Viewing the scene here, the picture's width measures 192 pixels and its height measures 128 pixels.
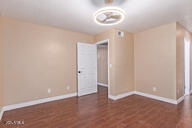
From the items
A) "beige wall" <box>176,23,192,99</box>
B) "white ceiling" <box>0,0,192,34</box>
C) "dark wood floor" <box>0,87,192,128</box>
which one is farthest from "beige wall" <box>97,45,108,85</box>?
"beige wall" <box>176,23,192,99</box>

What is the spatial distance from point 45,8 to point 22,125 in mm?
2505

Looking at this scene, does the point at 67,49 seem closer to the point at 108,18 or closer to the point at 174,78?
the point at 108,18

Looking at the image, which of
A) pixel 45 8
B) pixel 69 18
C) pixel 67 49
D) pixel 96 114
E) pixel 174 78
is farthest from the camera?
pixel 67 49

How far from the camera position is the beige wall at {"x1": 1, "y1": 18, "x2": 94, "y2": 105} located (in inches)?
102

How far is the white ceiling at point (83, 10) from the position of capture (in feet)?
6.36

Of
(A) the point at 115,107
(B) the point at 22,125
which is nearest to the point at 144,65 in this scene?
(A) the point at 115,107

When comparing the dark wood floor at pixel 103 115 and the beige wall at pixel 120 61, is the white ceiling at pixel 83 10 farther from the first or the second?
the dark wood floor at pixel 103 115

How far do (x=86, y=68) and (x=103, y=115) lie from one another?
81.0 inches

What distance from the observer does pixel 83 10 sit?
222 centimetres

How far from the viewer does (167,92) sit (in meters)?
3.04

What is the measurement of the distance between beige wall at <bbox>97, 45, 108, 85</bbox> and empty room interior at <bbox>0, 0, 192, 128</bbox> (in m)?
1.42

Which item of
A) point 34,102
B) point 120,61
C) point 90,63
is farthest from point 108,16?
point 34,102

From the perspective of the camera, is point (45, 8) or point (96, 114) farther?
point (96, 114)

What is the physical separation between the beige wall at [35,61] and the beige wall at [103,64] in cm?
219
